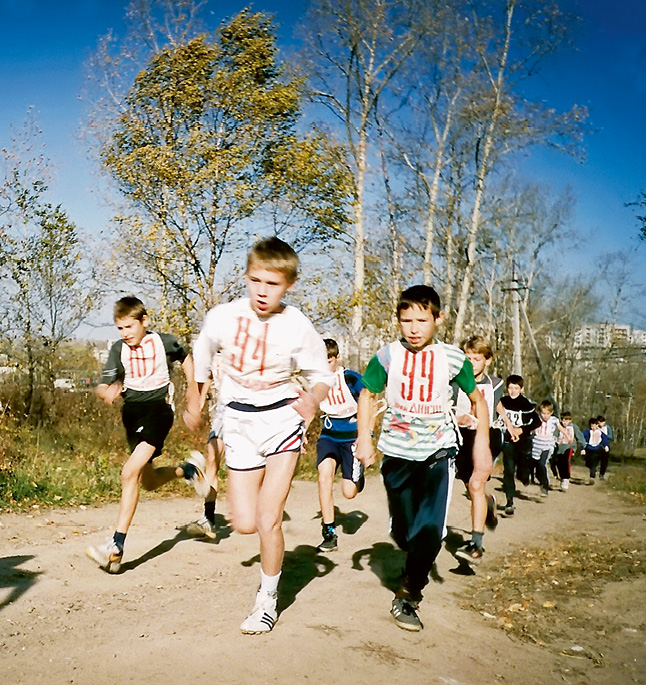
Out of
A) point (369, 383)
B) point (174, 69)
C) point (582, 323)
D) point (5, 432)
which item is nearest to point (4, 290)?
point (5, 432)

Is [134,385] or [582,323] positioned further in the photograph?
[582,323]

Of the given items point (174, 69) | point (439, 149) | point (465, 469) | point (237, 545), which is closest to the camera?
point (237, 545)

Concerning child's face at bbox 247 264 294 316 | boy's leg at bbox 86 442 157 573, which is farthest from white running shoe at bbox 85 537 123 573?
child's face at bbox 247 264 294 316

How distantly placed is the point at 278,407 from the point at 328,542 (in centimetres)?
297

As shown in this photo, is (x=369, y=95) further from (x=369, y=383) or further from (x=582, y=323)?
(x=582, y=323)

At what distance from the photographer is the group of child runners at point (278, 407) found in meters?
4.20

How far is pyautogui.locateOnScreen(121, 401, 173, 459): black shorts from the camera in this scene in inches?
229

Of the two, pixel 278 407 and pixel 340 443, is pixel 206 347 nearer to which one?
pixel 278 407

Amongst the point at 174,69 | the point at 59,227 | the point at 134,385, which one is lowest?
the point at 134,385

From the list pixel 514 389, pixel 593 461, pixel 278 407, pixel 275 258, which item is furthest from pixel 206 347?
pixel 593 461

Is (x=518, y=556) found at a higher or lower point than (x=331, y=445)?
lower

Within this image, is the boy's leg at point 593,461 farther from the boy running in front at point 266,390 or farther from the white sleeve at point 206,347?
the white sleeve at point 206,347

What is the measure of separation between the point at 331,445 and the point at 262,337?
124 inches

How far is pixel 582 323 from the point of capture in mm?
54250
